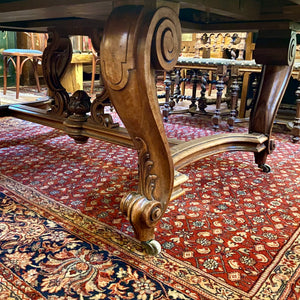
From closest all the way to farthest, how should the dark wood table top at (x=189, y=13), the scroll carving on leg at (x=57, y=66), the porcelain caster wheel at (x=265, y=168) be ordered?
the dark wood table top at (x=189, y=13) < the porcelain caster wheel at (x=265, y=168) < the scroll carving on leg at (x=57, y=66)

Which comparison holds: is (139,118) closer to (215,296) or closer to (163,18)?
(163,18)

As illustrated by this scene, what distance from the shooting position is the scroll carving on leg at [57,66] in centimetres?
175

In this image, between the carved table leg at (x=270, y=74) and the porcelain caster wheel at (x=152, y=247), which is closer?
the porcelain caster wheel at (x=152, y=247)

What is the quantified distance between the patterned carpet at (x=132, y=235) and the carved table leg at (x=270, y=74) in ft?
0.70

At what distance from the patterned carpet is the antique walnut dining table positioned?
11cm

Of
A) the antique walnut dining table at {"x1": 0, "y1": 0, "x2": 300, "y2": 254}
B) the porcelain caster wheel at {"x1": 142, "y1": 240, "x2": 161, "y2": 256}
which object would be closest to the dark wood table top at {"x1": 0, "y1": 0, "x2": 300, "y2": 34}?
the antique walnut dining table at {"x1": 0, "y1": 0, "x2": 300, "y2": 254}

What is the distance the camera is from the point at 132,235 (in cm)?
99

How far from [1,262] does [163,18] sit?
0.69 metres

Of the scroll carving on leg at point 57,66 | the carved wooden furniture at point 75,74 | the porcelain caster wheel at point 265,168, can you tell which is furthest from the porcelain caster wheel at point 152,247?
the carved wooden furniture at point 75,74

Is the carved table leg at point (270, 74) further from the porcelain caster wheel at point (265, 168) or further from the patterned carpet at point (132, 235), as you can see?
the patterned carpet at point (132, 235)

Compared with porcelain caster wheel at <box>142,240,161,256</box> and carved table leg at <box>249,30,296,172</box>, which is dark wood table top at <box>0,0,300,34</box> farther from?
porcelain caster wheel at <box>142,240,161,256</box>

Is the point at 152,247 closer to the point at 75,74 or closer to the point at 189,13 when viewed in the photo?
the point at 189,13

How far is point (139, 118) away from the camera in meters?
0.79

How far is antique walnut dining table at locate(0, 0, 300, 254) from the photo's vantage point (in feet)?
2.40
